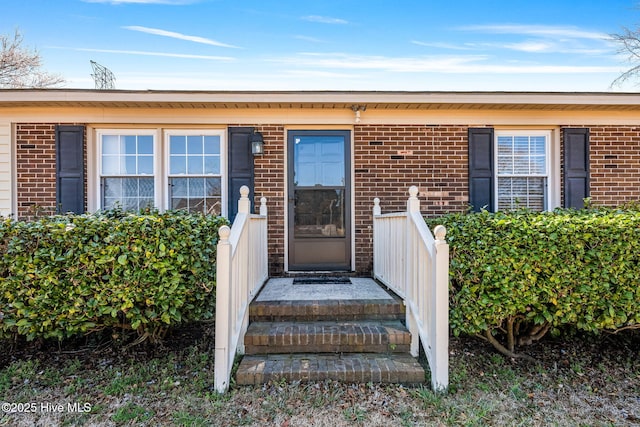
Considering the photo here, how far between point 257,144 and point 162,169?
1349 mm

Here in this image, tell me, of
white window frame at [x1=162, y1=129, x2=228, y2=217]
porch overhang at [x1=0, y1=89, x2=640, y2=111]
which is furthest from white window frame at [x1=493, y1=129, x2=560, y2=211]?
white window frame at [x1=162, y1=129, x2=228, y2=217]

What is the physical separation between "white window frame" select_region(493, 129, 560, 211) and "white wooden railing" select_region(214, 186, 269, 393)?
3.50 m

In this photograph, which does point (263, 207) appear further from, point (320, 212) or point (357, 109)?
point (357, 109)

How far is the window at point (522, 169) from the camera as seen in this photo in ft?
15.7

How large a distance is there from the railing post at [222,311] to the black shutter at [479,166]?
3581 mm

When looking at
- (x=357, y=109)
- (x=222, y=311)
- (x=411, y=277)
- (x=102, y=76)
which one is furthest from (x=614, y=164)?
(x=102, y=76)

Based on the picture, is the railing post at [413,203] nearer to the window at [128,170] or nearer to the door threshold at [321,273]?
the door threshold at [321,273]

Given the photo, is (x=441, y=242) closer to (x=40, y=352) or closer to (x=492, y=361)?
(x=492, y=361)

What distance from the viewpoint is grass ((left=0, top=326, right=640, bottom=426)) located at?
7.40 feet

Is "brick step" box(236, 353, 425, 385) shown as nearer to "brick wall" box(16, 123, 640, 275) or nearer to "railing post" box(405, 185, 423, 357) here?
"railing post" box(405, 185, 423, 357)

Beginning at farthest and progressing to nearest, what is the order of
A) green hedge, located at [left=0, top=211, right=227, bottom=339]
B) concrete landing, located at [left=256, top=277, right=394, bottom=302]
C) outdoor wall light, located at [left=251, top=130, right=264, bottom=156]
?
outdoor wall light, located at [left=251, top=130, right=264, bottom=156]
concrete landing, located at [left=256, top=277, right=394, bottom=302]
green hedge, located at [left=0, top=211, right=227, bottom=339]

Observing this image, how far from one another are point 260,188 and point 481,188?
9.96 ft

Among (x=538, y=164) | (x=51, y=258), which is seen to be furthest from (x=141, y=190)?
(x=538, y=164)

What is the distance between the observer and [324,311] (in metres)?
3.21
